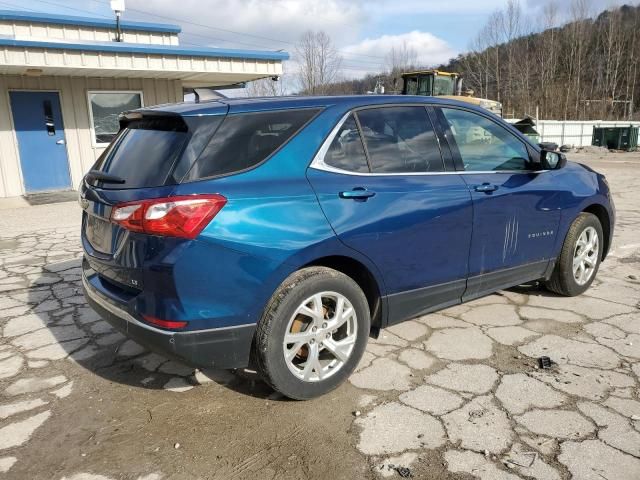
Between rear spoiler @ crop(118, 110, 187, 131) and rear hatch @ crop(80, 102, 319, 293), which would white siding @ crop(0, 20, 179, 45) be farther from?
rear hatch @ crop(80, 102, 319, 293)

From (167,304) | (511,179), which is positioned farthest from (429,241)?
(167,304)

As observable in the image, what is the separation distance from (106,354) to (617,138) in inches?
1168

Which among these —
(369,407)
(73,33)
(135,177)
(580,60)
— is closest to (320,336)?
(369,407)

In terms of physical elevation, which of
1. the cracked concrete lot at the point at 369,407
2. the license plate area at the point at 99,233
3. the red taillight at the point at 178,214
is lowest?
the cracked concrete lot at the point at 369,407

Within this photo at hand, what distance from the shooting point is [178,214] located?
8.09 feet

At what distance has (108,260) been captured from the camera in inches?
111

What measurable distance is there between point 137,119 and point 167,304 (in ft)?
4.45

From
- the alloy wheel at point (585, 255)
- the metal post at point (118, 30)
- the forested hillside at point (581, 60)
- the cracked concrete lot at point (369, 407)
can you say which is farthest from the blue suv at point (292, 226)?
the forested hillside at point (581, 60)

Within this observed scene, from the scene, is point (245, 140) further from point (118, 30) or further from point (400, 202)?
point (118, 30)

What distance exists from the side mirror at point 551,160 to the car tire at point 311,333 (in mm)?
2099

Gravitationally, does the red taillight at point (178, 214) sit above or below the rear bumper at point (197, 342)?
above

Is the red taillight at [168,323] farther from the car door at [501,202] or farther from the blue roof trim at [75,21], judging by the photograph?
the blue roof trim at [75,21]

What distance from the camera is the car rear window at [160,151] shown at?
261 centimetres

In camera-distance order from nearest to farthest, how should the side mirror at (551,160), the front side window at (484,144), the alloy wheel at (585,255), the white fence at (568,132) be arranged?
the front side window at (484,144) < the side mirror at (551,160) < the alloy wheel at (585,255) < the white fence at (568,132)
